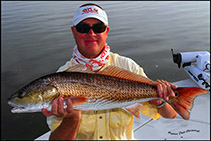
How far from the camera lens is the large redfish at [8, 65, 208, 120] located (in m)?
2.38

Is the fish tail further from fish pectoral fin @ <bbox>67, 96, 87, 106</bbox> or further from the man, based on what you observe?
fish pectoral fin @ <bbox>67, 96, 87, 106</bbox>

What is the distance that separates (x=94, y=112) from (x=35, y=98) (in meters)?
0.91

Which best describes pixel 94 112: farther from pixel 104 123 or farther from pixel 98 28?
pixel 98 28

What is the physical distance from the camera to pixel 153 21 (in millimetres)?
18297

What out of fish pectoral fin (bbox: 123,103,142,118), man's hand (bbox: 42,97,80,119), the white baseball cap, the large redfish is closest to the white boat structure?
fish pectoral fin (bbox: 123,103,142,118)

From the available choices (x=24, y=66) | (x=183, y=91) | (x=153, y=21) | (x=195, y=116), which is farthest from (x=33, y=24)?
(x=183, y=91)

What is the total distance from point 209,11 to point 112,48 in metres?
14.7

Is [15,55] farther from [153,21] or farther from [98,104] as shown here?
[153,21]

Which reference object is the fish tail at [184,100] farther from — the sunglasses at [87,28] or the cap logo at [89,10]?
the cap logo at [89,10]

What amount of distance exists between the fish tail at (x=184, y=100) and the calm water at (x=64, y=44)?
512cm

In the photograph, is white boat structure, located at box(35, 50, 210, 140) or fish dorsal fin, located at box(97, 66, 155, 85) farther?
white boat structure, located at box(35, 50, 210, 140)

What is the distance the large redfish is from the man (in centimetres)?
33

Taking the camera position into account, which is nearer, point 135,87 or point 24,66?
point 135,87

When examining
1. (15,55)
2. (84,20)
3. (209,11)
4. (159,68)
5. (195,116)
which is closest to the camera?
(84,20)
